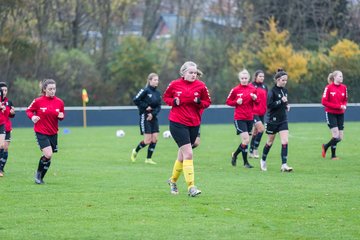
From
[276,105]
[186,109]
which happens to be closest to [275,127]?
[276,105]

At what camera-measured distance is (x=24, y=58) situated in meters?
41.6

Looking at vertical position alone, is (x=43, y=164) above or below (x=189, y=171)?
below

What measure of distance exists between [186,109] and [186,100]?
0.54 ft

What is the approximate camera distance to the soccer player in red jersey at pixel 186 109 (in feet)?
40.6

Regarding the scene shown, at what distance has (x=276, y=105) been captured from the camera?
16.7 metres

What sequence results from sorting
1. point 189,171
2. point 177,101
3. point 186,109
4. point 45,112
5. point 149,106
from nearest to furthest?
point 189,171 → point 177,101 → point 186,109 → point 45,112 → point 149,106

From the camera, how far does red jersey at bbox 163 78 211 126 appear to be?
12.4 m

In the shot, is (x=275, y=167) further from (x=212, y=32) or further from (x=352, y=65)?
(x=212, y=32)

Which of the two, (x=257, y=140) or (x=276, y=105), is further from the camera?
(x=257, y=140)

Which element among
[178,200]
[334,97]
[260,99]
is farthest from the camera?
[260,99]

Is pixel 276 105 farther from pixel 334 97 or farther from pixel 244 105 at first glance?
pixel 334 97

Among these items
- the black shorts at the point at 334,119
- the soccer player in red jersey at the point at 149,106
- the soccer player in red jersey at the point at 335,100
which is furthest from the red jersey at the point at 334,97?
the soccer player in red jersey at the point at 149,106

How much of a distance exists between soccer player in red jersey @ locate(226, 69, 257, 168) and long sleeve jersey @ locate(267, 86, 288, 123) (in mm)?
709

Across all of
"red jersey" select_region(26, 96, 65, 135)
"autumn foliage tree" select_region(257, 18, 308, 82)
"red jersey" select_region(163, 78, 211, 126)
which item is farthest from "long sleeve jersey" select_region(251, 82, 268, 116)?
"autumn foliage tree" select_region(257, 18, 308, 82)
